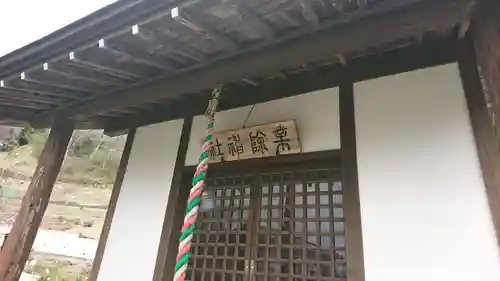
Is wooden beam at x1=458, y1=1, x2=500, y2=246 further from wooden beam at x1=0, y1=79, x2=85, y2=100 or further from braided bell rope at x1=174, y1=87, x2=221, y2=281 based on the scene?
wooden beam at x1=0, y1=79, x2=85, y2=100

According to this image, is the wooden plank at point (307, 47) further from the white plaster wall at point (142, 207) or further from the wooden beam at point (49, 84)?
the white plaster wall at point (142, 207)

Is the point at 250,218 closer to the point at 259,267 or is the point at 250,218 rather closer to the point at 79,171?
the point at 259,267

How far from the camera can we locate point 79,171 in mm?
9555

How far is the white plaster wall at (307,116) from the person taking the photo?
3.00 metres

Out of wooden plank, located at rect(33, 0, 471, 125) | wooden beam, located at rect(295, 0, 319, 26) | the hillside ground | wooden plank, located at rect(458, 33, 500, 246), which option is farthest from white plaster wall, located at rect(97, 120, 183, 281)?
the hillside ground

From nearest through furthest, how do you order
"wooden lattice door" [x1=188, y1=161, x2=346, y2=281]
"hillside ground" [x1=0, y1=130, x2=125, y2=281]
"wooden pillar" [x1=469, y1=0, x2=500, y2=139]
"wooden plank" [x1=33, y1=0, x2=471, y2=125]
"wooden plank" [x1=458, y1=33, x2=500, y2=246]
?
"wooden pillar" [x1=469, y1=0, x2=500, y2=139], "wooden plank" [x1=33, y1=0, x2=471, y2=125], "wooden plank" [x1=458, y1=33, x2=500, y2=246], "wooden lattice door" [x1=188, y1=161, x2=346, y2=281], "hillside ground" [x1=0, y1=130, x2=125, y2=281]

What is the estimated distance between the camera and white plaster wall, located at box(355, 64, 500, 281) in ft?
7.07

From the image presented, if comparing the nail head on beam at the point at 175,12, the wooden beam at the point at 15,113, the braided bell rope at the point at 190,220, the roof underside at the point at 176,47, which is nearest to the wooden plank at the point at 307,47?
the roof underside at the point at 176,47

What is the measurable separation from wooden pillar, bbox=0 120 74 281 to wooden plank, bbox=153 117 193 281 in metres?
1.21

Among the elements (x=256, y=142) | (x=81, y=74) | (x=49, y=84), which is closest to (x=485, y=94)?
(x=256, y=142)

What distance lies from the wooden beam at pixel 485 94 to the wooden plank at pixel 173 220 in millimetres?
2789

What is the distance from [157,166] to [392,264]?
279 centimetres

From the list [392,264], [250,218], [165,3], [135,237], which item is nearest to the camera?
[165,3]

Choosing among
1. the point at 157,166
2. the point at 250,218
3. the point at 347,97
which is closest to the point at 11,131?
the point at 157,166
